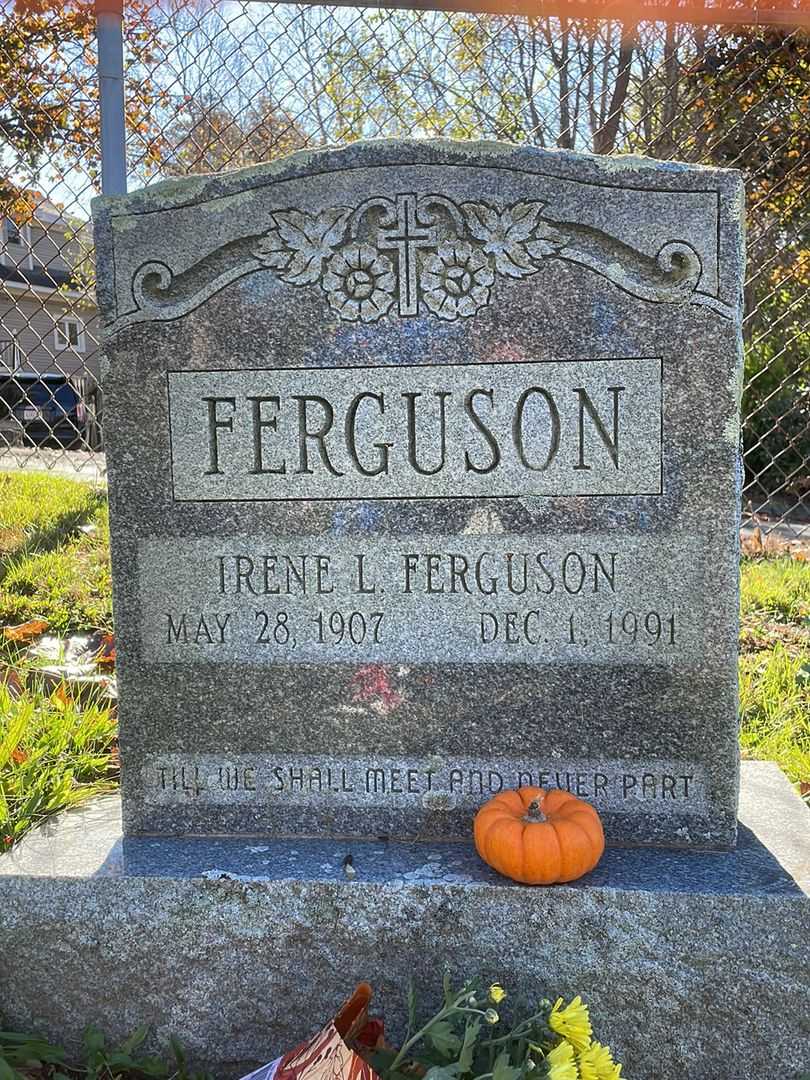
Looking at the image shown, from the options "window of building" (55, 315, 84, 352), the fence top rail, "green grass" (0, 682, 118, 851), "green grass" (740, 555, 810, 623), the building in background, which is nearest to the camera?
"green grass" (0, 682, 118, 851)

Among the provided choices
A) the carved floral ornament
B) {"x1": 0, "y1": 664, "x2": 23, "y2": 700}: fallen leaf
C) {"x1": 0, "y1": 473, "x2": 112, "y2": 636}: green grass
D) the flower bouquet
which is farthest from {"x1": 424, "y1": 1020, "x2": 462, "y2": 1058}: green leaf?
{"x1": 0, "y1": 473, "x2": 112, "y2": 636}: green grass

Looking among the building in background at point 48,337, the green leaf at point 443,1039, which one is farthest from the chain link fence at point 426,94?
the green leaf at point 443,1039

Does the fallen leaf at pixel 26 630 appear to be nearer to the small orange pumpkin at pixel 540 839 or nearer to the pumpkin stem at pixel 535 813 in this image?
the small orange pumpkin at pixel 540 839

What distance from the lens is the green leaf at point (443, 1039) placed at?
1851 millimetres

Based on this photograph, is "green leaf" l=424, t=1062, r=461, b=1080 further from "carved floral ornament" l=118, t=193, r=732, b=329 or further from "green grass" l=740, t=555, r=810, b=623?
"green grass" l=740, t=555, r=810, b=623

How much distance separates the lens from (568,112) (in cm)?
455

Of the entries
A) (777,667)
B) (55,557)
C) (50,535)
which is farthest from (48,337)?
(777,667)

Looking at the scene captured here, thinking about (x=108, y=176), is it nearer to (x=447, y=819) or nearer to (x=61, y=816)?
(x=61, y=816)

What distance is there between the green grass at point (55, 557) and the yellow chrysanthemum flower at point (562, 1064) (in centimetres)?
295

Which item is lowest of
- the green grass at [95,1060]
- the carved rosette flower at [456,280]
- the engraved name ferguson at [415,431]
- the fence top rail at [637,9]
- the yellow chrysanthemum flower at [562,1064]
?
the green grass at [95,1060]

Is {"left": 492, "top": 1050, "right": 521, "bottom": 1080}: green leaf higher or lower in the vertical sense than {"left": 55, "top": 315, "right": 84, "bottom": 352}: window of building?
lower

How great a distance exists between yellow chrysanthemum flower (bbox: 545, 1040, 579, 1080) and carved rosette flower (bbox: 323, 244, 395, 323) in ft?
5.30

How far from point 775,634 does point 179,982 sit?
3.12 metres

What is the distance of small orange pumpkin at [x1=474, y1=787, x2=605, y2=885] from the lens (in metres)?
2.12
